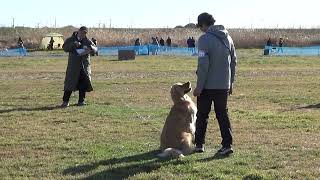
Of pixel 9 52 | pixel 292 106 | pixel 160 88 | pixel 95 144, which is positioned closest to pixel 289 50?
pixel 9 52

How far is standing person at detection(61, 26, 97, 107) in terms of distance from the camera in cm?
1320

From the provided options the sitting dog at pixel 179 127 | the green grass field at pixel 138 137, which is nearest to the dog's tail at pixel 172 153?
the sitting dog at pixel 179 127

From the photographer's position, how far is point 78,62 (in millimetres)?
13391

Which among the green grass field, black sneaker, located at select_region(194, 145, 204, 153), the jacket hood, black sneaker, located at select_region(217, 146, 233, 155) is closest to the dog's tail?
the green grass field

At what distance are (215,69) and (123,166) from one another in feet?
5.62

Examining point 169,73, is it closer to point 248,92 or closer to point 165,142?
point 248,92

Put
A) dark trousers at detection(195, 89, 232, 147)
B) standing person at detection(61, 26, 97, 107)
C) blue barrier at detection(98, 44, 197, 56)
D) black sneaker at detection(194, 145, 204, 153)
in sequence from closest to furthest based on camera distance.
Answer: dark trousers at detection(195, 89, 232, 147)
black sneaker at detection(194, 145, 204, 153)
standing person at detection(61, 26, 97, 107)
blue barrier at detection(98, 44, 197, 56)

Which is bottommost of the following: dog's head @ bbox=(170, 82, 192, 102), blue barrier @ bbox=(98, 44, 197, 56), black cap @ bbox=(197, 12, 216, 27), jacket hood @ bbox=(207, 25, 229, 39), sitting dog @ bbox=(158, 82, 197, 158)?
blue barrier @ bbox=(98, 44, 197, 56)

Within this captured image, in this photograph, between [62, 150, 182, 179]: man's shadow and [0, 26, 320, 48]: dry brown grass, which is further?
[0, 26, 320, 48]: dry brown grass

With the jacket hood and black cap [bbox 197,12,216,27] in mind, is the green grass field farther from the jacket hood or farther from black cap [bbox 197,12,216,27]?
black cap [bbox 197,12,216,27]

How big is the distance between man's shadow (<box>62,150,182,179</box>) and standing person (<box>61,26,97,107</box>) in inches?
227

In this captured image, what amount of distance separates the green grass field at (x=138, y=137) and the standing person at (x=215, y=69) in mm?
655

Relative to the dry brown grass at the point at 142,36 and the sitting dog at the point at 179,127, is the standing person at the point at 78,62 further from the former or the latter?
the dry brown grass at the point at 142,36

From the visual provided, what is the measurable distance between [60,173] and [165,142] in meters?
1.52
